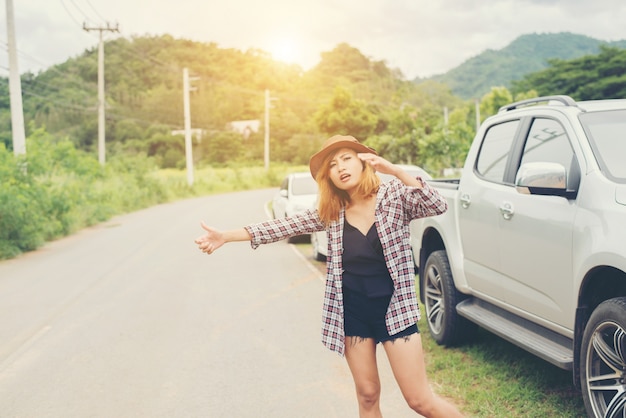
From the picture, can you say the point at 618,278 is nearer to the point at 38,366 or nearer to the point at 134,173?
the point at 38,366

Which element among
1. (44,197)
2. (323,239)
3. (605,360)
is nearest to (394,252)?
(605,360)

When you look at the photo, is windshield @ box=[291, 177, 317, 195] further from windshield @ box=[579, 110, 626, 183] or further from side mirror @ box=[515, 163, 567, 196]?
side mirror @ box=[515, 163, 567, 196]

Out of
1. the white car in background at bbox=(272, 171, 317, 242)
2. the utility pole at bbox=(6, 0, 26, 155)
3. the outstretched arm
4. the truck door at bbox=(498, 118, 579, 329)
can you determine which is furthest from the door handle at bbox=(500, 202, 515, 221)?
the utility pole at bbox=(6, 0, 26, 155)

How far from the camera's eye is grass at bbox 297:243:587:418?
4.85 m

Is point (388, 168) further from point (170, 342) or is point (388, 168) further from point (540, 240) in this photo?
point (170, 342)

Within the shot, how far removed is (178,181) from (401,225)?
1757 inches

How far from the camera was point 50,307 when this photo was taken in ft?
31.1

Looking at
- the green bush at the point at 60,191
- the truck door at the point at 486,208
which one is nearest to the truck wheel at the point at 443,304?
the truck door at the point at 486,208

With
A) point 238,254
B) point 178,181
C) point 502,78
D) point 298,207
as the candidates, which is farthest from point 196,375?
point 502,78

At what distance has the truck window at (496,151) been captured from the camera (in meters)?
5.68

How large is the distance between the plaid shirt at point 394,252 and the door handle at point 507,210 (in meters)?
1.69

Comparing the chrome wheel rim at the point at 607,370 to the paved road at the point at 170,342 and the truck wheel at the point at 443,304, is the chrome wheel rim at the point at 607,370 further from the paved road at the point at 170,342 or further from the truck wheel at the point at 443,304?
the truck wheel at the point at 443,304

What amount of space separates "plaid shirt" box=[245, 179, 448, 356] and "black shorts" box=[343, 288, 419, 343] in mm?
44

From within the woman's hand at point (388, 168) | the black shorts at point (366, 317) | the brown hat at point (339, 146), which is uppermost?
the brown hat at point (339, 146)
